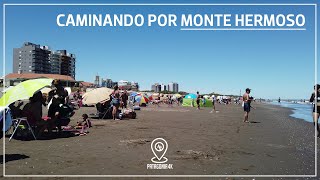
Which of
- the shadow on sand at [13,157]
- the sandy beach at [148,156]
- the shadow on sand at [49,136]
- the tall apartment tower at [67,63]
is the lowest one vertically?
the sandy beach at [148,156]

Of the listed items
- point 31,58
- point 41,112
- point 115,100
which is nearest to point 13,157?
point 41,112

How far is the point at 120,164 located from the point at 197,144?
325 cm

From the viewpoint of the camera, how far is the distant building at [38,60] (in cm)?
16471

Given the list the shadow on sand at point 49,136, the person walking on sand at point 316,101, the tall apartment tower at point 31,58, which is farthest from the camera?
the tall apartment tower at point 31,58

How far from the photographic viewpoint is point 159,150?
8.12m

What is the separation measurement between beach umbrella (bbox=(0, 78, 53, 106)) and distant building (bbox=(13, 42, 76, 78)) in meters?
165

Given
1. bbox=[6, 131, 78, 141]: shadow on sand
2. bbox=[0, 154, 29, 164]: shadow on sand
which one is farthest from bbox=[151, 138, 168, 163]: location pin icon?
bbox=[6, 131, 78, 141]: shadow on sand

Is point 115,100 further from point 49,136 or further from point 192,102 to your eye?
point 192,102

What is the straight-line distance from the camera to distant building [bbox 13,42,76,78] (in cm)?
16471

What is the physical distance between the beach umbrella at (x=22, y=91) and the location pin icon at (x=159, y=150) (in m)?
3.65

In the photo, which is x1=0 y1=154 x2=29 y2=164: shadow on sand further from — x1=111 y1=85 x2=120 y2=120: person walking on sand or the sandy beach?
x1=111 y1=85 x2=120 y2=120: person walking on sand

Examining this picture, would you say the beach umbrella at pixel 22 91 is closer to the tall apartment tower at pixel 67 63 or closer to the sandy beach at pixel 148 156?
the sandy beach at pixel 148 156

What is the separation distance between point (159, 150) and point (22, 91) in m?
4.25

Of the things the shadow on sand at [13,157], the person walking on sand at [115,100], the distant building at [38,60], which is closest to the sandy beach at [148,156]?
Result: the shadow on sand at [13,157]
